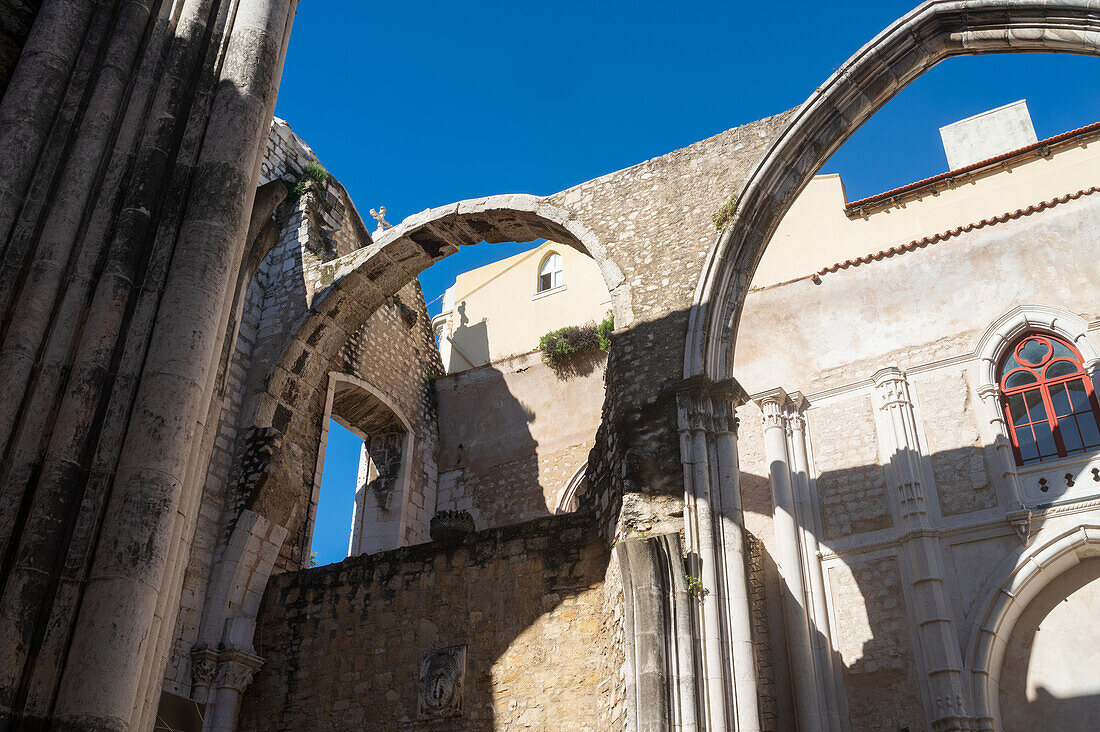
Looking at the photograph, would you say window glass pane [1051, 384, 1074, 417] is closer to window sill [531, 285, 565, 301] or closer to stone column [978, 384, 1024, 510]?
stone column [978, 384, 1024, 510]

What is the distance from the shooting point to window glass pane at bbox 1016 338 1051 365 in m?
10.5

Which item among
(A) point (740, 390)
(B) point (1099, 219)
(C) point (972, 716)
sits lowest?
(C) point (972, 716)

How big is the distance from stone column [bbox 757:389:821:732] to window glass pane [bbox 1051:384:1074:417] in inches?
110

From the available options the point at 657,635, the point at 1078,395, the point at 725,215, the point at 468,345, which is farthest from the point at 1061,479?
the point at 468,345

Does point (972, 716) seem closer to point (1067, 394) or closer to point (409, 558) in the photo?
point (1067, 394)

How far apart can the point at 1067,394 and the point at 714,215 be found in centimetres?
462

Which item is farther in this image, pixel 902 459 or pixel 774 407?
pixel 774 407

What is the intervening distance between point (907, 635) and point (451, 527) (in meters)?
4.67

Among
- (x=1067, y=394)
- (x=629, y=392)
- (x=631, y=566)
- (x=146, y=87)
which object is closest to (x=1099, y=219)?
(x=1067, y=394)

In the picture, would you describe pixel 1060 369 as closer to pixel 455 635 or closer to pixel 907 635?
pixel 907 635

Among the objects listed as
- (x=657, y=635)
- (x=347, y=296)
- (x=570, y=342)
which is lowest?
(x=657, y=635)

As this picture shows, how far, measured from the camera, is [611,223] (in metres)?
9.13

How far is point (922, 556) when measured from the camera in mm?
9734

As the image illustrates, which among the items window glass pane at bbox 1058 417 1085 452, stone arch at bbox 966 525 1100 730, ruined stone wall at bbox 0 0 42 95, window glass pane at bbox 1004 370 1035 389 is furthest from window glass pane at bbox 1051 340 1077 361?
ruined stone wall at bbox 0 0 42 95
